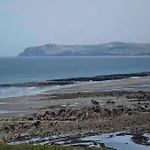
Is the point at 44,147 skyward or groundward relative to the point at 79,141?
skyward

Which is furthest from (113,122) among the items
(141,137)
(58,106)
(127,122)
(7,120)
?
(58,106)

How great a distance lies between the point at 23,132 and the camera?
2712 centimetres

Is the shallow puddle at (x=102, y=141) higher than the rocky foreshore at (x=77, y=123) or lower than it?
lower

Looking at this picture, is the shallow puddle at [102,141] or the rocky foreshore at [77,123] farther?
the rocky foreshore at [77,123]

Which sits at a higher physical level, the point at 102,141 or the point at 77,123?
the point at 77,123

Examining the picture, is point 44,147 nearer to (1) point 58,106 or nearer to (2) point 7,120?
(2) point 7,120

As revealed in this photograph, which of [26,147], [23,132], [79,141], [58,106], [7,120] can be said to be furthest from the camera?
[58,106]

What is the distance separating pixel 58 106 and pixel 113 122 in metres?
13.1

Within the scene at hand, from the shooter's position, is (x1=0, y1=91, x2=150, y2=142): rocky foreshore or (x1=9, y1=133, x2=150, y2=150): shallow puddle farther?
(x1=0, y1=91, x2=150, y2=142): rocky foreshore

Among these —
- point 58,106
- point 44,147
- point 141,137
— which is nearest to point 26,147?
point 44,147

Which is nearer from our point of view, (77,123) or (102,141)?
(102,141)

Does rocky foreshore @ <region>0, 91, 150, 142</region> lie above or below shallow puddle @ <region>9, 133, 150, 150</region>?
above

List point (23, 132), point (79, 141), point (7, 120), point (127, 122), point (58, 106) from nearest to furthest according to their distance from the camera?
point (79, 141), point (23, 132), point (127, 122), point (7, 120), point (58, 106)

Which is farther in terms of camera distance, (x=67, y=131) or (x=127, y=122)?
(x=127, y=122)
